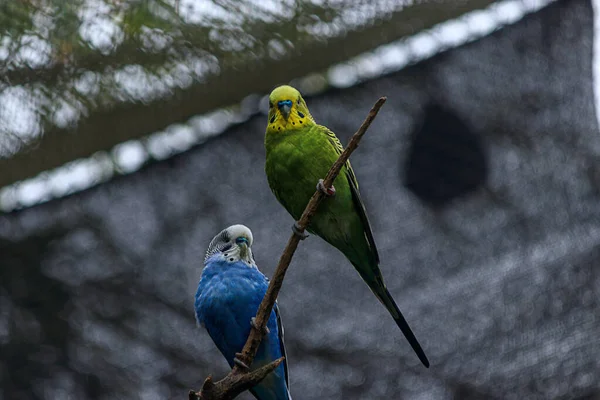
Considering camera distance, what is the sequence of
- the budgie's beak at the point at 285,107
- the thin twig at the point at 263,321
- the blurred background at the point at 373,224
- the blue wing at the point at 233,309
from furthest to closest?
the blurred background at the point at 373,224, the blue wing at the point at 233,309, the budgie's beak at the point at 285,107, the thin twig at the point at 263,321

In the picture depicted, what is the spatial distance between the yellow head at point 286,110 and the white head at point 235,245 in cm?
30

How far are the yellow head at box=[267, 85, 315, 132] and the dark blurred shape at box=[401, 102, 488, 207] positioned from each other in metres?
1.60

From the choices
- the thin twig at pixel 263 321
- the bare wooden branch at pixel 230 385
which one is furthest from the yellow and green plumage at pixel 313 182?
the bare wooden branch at pixel 230 385

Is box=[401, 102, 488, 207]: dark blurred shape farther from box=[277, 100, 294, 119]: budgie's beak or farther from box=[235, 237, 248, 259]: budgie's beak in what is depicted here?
box=[277, 100, 294, 119]: budgie's beak

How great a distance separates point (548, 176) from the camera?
3.70 meters

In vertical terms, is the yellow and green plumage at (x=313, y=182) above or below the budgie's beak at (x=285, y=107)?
below

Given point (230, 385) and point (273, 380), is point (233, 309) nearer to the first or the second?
point (273, 380)

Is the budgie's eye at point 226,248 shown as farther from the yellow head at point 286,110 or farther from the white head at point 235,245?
the yellow head at point 286,110

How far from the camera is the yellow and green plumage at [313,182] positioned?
211 cm

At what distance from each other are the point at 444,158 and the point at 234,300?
1.75m

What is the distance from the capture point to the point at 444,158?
12.3ft

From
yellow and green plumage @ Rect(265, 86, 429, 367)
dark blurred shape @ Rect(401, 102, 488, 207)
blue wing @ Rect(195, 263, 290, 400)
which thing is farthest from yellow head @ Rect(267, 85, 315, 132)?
dark blurred shape @ Rect(401, 102, 488, 207)

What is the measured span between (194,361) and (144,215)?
2.23 ft

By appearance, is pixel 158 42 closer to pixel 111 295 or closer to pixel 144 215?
pixel 144 215
